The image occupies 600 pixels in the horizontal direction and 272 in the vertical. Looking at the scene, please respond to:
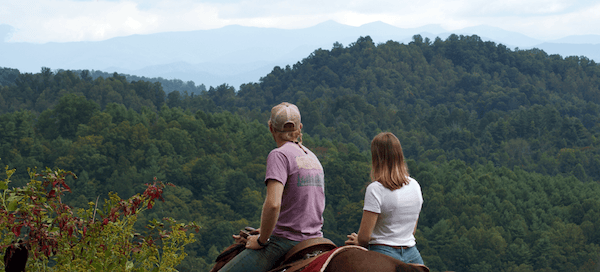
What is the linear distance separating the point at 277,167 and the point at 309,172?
0.70ft

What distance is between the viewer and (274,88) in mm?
126688

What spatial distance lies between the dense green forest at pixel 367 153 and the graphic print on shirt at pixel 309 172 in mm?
36830

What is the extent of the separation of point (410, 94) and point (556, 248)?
72536 mm

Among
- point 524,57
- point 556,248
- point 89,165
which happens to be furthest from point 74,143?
point 524,57

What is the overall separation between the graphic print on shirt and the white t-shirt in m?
0.30

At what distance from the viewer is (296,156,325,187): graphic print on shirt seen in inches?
130

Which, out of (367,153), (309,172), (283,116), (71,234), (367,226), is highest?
(283,116)

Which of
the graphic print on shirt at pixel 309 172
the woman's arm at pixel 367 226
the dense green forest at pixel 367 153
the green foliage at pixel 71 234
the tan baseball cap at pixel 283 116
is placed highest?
the tan baseball cap at pixel 283 116

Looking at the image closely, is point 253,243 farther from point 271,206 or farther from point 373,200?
point 373,200

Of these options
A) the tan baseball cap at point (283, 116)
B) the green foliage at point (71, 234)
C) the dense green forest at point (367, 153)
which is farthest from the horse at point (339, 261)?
the dense green forest at point (367, 153)

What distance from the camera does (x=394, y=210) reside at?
3326mm

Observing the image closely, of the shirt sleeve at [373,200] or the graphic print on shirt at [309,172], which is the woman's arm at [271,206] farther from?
the shirt sleeve at [373,200]

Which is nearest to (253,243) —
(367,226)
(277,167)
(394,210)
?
(277,167)

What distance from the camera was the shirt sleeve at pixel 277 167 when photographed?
126 inches
